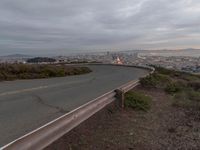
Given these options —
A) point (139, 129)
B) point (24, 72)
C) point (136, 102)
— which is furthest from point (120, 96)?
point (24, 72)

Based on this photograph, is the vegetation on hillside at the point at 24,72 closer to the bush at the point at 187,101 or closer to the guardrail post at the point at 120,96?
the bush at the point at 187,101

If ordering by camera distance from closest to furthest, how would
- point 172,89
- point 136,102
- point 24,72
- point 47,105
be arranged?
1. point 47,105
2. point 136,102
3. point 172,89
4. point 24,72

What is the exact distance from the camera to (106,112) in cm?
965

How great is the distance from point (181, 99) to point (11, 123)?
28.2 ft

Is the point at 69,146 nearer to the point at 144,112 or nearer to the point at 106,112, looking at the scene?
the point at 106,112

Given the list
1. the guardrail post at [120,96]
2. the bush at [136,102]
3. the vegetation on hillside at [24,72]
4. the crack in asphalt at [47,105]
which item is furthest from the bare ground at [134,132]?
the vegetation on hillside at [24,72]

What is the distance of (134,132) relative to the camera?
7742 millimetres

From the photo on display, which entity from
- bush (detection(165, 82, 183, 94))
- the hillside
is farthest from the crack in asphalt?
bush (detection(165, 82, 183, 94))

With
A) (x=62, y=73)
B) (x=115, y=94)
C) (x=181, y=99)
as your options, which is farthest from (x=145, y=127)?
(x=62, y=73)

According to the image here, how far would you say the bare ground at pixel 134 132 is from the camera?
6.46 meters

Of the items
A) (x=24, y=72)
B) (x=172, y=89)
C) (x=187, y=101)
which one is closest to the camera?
(x=187, y=101)

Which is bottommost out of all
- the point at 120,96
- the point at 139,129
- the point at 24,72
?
the point at 24,72

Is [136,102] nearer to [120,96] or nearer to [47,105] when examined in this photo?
[120,96]

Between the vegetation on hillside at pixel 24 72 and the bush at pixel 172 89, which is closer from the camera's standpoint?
the bush at pixel 172 89
